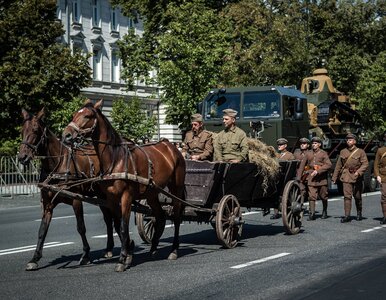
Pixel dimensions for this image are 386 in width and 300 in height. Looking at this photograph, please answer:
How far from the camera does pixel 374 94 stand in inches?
1774

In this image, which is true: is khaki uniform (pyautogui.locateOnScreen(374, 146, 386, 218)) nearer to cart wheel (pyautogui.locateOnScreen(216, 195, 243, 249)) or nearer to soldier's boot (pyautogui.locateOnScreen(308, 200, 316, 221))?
soldier's boot (pyautogui.locateOnScreen(308, 200, 316, 221))

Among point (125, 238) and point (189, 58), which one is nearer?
point (125, 238)

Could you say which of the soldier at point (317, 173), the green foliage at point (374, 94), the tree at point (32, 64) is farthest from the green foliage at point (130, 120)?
the soldier at point (317, 173)

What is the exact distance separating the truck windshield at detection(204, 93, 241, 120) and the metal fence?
10.4 m

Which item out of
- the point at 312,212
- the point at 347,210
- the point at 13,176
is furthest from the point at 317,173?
the point at 13,176

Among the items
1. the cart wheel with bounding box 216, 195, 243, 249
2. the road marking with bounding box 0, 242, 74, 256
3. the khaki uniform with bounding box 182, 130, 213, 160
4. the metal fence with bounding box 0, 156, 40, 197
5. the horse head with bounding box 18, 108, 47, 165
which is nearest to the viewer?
the horse head with bounding box 18, 108, 47, 165

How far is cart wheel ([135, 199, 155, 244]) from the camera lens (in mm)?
12867

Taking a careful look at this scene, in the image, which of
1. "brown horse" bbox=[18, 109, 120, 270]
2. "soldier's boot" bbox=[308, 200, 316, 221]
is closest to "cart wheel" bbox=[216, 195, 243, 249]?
"brown horse" bbox=[18, 109, 120, 270]

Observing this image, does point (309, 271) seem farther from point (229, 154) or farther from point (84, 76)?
point (84, 76)

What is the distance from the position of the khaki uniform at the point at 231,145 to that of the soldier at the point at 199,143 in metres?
0.12

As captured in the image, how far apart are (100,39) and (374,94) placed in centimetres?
2207

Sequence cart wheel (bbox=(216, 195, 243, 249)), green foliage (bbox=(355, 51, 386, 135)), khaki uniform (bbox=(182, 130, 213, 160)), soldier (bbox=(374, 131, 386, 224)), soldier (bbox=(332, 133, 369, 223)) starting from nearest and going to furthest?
1. cart wheel (bbox=(216, 195, 243, 249))
2. khaki uniform (bbox=(182, 130, 213, 160))
3. soldier (bbox=(374, 131, 386, 224))
4. soldier (bbox=(332, 133, 369, 223))
5. green foliage (bbox=(355, 51, 386, 135))

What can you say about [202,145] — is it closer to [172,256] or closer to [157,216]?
[157,216]

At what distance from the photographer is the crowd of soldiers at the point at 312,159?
43.1 feet
